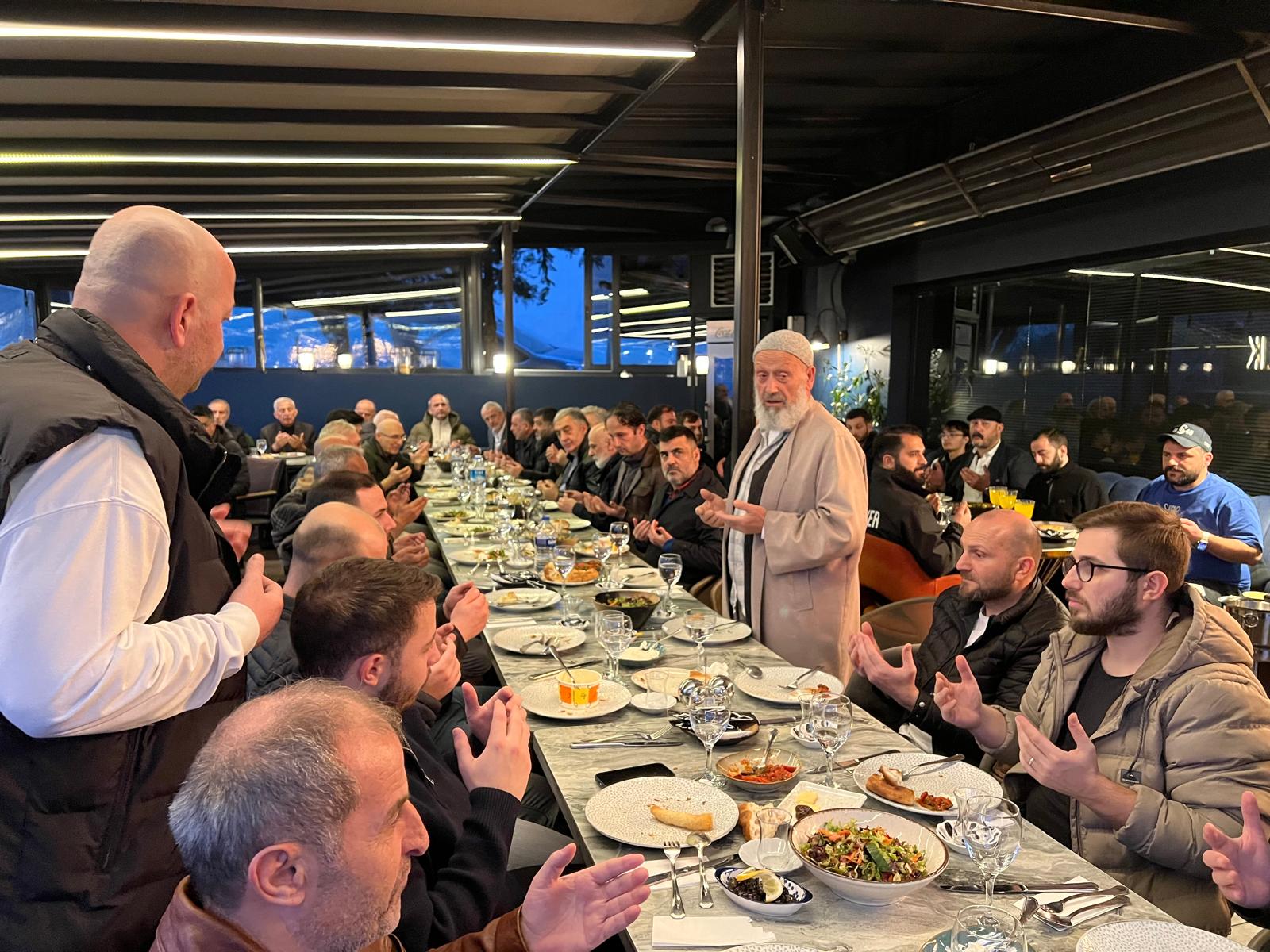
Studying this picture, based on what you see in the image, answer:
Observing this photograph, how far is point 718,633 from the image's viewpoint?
3.19m

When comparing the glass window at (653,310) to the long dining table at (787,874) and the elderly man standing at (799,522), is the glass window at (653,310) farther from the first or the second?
the long dining table at (787,874)

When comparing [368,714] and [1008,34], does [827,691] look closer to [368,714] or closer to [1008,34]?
[368,714]

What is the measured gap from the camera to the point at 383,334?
13.3m

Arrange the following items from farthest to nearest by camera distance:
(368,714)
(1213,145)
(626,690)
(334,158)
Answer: (334,158), (1213,145), (626,690), (368,714)

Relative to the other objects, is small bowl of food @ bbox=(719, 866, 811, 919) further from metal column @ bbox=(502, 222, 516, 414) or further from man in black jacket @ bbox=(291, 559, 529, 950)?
metal column @ bbox=(502, 222, 516, 414)

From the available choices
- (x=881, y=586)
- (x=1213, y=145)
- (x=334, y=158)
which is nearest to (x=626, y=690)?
(x=881, y=586)

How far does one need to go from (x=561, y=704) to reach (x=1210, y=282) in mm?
6254

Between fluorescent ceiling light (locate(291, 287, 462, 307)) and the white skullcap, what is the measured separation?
1026 cm

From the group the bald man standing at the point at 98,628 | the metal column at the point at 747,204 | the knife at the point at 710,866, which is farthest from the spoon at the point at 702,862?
the metal column at the point at 747,204

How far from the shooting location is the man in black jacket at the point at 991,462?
779 cm

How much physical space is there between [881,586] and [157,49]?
175 inches

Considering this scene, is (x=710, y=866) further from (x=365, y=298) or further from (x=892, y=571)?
(x=365, y=298)

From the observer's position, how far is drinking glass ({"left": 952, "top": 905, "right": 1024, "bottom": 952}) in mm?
1337

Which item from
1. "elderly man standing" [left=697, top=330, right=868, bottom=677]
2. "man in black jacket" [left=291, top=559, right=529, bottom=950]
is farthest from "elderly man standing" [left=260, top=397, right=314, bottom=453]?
"man in black jacket" [left=291, top=559, right=529, bottom=950]
